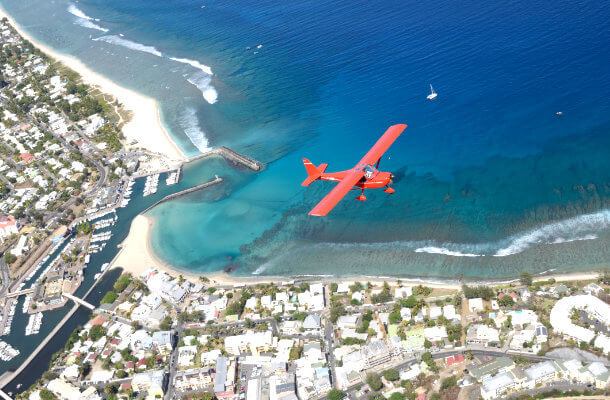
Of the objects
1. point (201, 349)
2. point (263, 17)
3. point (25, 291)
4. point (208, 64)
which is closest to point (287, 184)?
point (201, 349)

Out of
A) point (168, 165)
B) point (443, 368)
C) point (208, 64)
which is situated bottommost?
point (443, 368)

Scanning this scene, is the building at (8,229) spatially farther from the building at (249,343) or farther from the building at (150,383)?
the building at (249,343)

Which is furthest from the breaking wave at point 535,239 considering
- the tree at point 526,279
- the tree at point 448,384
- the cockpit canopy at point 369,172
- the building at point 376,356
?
the tree at point 448,384

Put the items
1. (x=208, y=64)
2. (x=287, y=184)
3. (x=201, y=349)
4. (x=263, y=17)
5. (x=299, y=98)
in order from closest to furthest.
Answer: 1. (x=201, y=349)
2. (x=287, y=184)
3. (x=299, y=98)
4. (x=208, y=64)
5. (x=263, y=17)

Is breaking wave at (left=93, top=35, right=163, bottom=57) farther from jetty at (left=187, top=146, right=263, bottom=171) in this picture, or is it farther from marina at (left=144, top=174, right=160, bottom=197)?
marina at (left=144, top=174, right=160, bottom=197)

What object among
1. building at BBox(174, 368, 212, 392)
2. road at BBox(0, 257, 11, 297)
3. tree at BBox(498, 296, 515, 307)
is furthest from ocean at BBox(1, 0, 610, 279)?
road at BBox(0, 257, 11, 297)

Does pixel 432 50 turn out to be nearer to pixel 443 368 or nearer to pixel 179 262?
pixel 179 262

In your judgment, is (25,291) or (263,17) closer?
(25,291)
